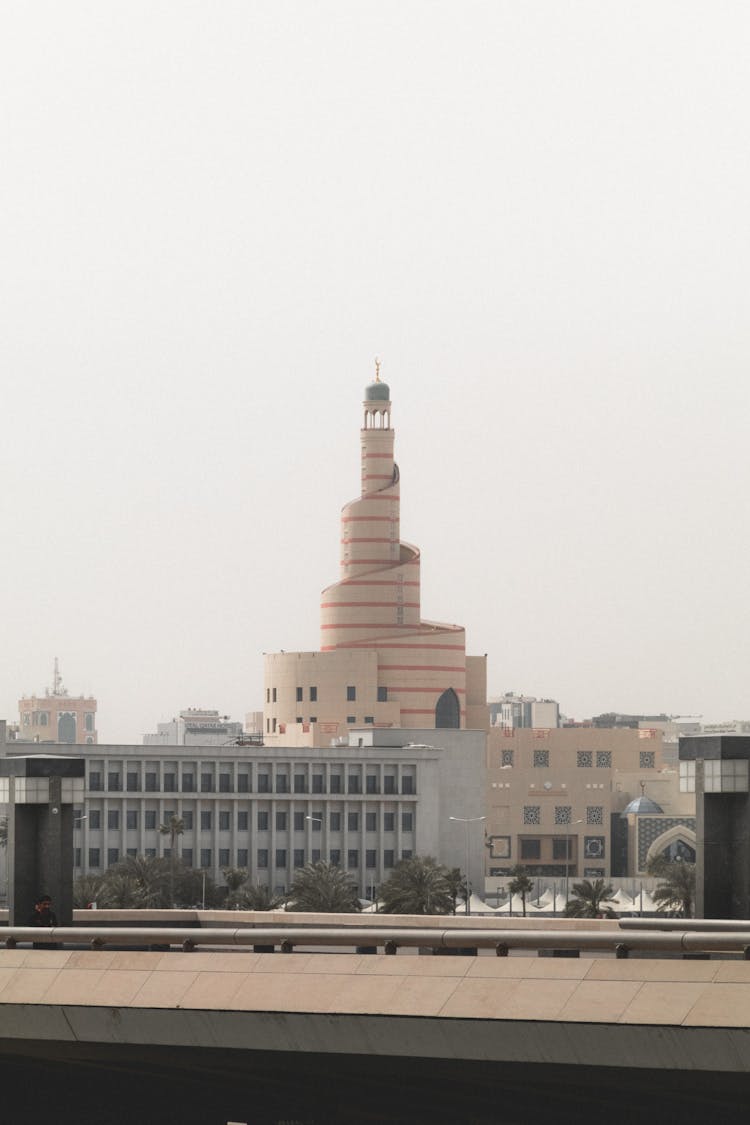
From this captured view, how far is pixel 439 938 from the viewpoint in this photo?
86.1ft

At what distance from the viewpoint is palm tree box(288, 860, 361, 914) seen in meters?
109

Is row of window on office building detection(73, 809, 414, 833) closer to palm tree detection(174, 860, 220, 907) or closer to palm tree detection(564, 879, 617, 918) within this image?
palm tree detection(174, 860, 220, 907)

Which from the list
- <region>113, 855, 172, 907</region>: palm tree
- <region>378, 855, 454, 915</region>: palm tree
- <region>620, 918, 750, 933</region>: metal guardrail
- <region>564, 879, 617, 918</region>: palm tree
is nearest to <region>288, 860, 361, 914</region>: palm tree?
<region>378, 855, 454, 915</region>: palm tree

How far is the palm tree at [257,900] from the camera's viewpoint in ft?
378

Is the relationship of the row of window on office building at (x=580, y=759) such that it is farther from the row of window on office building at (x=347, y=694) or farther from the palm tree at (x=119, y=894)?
the palm tree at (x=119, y=894)

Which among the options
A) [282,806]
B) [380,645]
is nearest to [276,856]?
[282,806]

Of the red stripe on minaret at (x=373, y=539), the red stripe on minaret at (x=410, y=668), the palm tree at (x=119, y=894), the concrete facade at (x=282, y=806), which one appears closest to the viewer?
the palm tree at (x=119, y=894)

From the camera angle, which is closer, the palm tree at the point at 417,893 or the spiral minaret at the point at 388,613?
the palm tree at the point at 417,893

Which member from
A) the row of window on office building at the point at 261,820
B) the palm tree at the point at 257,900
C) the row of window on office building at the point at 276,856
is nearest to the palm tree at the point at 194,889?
the palm tree at the point at 257,900

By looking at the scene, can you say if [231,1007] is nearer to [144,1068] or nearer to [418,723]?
[144,1068]

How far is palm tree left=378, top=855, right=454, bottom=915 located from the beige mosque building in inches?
2433

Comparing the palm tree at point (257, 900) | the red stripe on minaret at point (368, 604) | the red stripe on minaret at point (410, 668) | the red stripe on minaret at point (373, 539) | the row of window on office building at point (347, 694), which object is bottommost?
the palm tree at point (257, 900)

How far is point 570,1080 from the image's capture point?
2459 cm

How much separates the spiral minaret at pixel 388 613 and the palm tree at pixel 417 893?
62.5 meters
